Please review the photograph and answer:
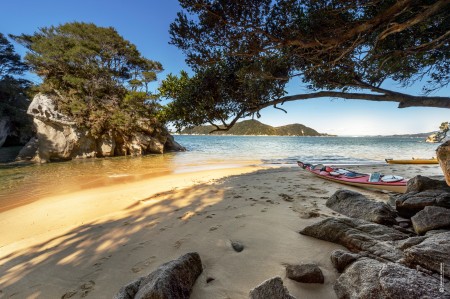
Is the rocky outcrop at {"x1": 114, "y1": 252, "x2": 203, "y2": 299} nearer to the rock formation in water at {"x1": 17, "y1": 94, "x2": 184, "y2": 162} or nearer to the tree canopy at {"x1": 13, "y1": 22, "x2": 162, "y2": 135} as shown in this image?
the tree canopy at {"x1": 13, "y1": 22, "x2": 162, "y2": 135}

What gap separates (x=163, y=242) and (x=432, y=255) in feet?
10.6

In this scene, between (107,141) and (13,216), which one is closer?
(13,216)

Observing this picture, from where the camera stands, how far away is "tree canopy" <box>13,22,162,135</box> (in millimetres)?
22047

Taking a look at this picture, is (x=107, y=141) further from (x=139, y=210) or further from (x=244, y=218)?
(x=244, y=218)

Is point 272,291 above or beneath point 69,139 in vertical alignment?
beneath

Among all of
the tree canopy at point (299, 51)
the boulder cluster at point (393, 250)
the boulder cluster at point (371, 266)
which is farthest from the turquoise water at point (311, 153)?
the boulder cluster at point (371, 266)

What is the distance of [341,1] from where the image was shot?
4.11 meters

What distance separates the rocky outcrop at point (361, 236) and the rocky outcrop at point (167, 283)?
1.81 metres

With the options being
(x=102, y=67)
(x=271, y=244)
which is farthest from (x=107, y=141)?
(x=271, y=244)

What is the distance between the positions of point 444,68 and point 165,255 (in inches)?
333

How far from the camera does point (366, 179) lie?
662cm

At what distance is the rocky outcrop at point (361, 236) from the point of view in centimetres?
209

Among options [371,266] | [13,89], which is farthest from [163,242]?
[13,89]

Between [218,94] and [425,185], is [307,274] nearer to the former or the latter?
[425,185]
